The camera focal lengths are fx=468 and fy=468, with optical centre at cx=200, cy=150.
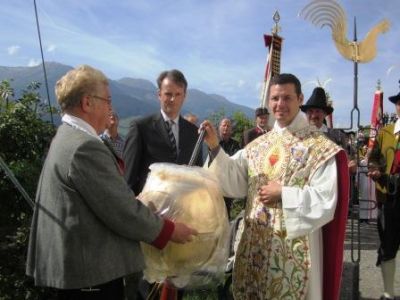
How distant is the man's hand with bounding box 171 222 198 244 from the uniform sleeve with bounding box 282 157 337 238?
839 millimetres

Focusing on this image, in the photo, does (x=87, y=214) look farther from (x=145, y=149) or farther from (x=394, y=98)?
(x=394, y=98)

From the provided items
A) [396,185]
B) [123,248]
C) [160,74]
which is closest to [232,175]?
[160,74]

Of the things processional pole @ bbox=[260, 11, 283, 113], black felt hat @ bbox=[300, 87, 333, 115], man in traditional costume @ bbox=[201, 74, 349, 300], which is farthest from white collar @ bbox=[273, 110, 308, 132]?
processional pole @ bbox=[260, 11, 283, 113]

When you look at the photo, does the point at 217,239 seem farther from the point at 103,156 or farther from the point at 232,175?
the point at 232,175

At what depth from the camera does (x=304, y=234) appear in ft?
9.44

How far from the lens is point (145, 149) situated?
11.5 feet

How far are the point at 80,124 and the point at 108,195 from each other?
37 centimetres

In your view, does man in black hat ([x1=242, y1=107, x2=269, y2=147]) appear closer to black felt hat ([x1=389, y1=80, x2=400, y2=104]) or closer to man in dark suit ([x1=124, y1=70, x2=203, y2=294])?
black felt hat ([x1=389, y1=80, x2=400, y2=104])

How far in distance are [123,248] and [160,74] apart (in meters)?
1.68

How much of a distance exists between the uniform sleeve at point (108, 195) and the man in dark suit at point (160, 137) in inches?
50.4

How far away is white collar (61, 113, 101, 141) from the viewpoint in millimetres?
2162

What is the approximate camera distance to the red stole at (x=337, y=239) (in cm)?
300

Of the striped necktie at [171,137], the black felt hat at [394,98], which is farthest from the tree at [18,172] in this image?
the black felt hat at [394,98]

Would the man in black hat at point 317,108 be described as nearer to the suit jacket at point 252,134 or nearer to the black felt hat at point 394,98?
the black felt hat at point 394,98
